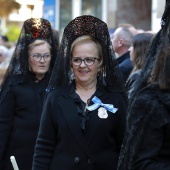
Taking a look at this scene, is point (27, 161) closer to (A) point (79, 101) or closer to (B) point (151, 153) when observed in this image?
(A) point (79, 101)

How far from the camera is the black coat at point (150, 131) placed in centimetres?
296

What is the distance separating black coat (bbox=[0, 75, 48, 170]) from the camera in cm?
569

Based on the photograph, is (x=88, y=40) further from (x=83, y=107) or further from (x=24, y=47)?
(x=24, y=47)

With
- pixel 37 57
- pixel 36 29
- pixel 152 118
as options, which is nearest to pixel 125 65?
pixel 36 29

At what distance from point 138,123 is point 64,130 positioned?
3.58ft

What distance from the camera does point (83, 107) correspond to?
4191 mm

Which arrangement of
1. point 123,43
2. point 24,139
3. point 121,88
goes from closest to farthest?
point 121,88
point 24,139
point 123,43

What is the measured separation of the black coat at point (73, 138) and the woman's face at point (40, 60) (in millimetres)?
1680

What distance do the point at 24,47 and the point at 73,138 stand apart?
212 cm

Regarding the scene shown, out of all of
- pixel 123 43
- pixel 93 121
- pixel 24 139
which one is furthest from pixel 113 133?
pixel 123 43

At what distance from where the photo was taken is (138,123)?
3.05 meters

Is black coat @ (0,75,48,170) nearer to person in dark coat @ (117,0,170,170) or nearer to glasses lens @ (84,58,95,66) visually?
glasses lens @ (84,58,95,66)

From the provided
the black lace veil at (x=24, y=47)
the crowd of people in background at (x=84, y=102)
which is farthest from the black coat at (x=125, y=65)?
the black lace veil at (x=24, y=47)

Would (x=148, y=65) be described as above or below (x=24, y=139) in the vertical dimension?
above
